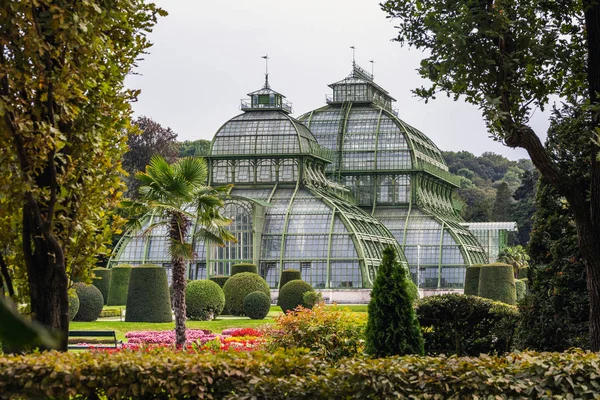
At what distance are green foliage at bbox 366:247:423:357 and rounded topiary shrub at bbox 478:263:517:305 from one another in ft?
78.5

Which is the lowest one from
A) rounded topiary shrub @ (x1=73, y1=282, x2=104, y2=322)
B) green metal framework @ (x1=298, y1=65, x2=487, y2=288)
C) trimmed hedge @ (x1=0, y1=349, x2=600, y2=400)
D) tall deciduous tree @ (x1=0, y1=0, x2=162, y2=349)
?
rounded topiary shrub @ (x1=73, y1=282, x2=104, y2=322)

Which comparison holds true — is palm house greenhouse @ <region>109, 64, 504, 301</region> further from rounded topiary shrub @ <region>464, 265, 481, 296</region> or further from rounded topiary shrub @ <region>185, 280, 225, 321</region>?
rounded topiary shrub @ <region>185, 280, 225, 321</region>

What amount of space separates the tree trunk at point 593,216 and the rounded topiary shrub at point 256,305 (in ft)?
83.5

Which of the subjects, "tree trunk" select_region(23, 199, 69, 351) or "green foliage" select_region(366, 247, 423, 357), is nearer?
"tree trunk" select_region(23, 199, 69, 351)

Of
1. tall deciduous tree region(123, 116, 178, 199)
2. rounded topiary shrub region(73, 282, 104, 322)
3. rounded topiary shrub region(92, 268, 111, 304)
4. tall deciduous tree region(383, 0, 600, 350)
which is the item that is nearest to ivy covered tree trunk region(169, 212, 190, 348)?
tall deciduous tree region(383, 0, 600, 350)

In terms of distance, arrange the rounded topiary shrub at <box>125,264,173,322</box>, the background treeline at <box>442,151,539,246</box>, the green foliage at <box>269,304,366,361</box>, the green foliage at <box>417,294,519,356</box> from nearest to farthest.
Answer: the green foliage at <box>269,304,366,361</box>
the green foliage at <box>417,294,519,356</box>
the rounded topiary shrub at <box>125,264,173,322</box>
the background treeline at <box>442,151,539,246</box>

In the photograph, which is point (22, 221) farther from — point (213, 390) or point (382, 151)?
point (382, 151)

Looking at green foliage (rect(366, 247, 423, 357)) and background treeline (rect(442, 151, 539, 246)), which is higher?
background treeline (rect(442, 151, 539, 246))

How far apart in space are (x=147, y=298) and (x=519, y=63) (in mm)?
24665

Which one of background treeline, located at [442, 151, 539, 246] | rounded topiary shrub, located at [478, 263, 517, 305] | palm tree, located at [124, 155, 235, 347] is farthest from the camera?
background treeline, located at [442, 151, 539, 246]

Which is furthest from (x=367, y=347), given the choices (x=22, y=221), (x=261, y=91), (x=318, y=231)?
(x=261, y=91)

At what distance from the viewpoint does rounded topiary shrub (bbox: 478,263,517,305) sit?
35531 mm

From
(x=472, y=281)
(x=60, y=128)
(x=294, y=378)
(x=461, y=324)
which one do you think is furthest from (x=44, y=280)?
(x=472, y=281)

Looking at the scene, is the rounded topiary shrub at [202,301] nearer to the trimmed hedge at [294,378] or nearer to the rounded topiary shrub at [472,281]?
the rounded topiary shrub at [472,281]
